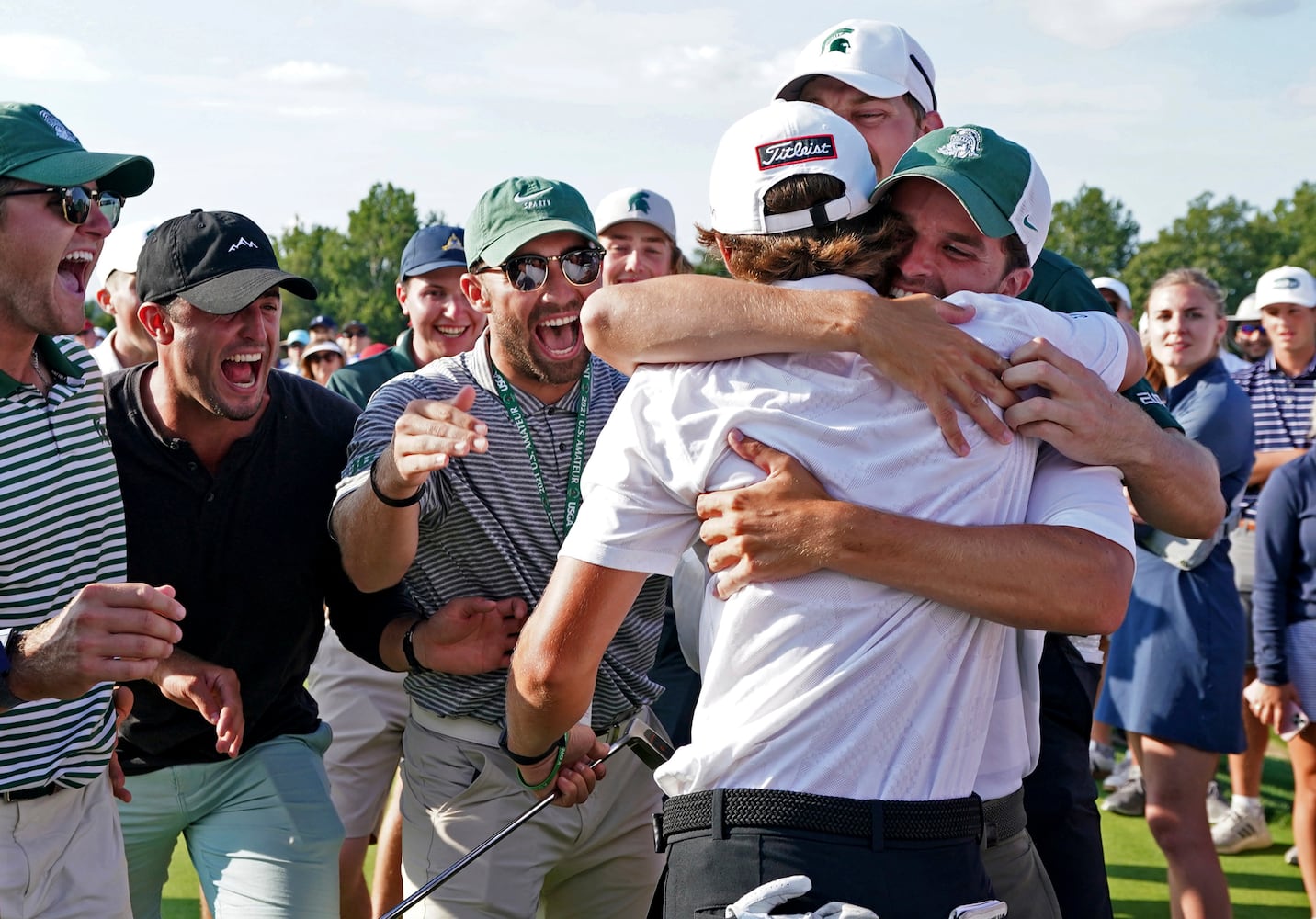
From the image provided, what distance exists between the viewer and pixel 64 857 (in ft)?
10.2

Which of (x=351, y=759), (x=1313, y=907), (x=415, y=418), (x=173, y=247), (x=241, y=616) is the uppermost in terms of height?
(x=173, y=247)

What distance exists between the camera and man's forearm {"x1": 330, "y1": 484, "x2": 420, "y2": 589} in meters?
3.22

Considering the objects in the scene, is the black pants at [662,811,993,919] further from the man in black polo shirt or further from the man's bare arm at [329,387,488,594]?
the man in black polo shirt

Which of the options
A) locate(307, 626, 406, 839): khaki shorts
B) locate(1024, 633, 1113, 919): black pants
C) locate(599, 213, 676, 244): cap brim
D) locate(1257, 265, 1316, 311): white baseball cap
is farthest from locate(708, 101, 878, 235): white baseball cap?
locate(1257, 265, 1316, 311): white baseball cap

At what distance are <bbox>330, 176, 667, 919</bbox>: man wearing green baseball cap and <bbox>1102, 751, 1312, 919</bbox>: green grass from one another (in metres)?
3.20

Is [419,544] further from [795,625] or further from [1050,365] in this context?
[1050,365]

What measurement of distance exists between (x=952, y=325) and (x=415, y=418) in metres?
1.30

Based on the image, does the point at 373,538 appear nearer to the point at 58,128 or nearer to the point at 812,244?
the point at 58,128

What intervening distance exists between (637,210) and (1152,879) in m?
4.11

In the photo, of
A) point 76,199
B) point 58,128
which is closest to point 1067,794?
point 76,199

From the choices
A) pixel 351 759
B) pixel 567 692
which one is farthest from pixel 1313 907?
pixel 567 692

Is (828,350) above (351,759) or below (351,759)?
above

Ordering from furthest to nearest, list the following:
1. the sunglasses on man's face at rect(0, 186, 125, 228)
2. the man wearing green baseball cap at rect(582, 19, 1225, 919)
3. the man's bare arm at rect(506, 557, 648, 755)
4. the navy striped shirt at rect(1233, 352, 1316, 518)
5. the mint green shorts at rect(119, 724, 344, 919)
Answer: the navy striped shirt at rect(1233, 352, 1316, 518) → the mint green shorts at rect(119, 724, 344, 919) → the sunglasses on man's face at rect(0, 186, 125, 228) → the man's bare arm at rect(506, 557, 648, 755) → the man wearing green baseball cap at rect(582, 19, 1225, 919)

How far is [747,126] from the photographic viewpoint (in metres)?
2.44
